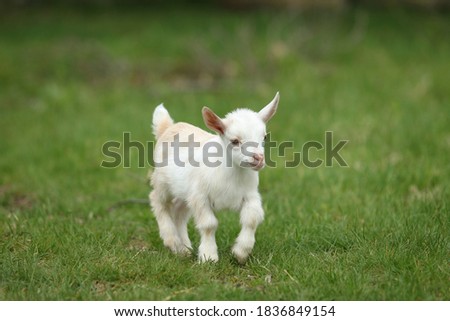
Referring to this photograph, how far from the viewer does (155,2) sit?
19.6 metres

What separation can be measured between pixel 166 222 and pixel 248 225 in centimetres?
78

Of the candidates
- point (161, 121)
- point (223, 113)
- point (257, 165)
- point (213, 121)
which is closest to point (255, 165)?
point (257, 165)

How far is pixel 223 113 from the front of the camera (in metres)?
9.84

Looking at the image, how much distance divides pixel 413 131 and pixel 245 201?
4414 mm

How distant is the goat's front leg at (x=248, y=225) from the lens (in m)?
4.73

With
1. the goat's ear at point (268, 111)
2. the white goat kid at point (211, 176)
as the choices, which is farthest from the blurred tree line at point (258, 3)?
the goat's ear at point (268, 111)

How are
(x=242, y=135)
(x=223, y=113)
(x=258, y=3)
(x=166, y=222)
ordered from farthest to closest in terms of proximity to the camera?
1. (x=258, y=3)
2. (x=223, y=113)
3. (x=166, y=222)
4. (x=242, y=135)

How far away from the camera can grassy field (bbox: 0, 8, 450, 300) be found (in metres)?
4.63

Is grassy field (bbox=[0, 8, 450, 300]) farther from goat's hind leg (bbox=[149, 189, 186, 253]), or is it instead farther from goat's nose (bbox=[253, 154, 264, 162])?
goat's nose (bbox=[253, 154, 264, 162])

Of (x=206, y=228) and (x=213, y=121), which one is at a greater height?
(x=213, y=121)

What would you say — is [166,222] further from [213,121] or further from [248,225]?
[213,121]

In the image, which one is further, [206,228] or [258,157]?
[206,228]

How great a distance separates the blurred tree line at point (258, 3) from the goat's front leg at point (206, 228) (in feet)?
41.9

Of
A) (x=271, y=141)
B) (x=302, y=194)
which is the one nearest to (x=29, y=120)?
(x=271, y=141)
